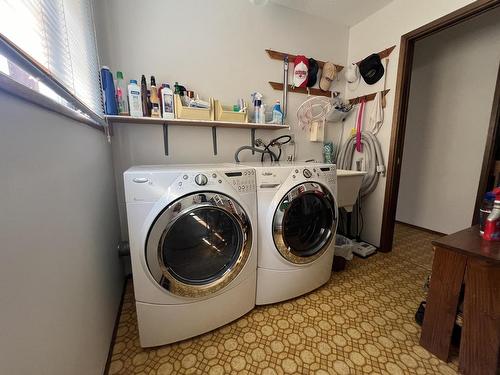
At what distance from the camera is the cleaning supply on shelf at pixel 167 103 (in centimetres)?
149

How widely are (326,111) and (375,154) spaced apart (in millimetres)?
659

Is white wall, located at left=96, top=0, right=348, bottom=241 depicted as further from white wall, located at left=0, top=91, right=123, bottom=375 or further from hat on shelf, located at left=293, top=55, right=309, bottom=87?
white wall, located at left=0, top=91, right=123, bottom=375

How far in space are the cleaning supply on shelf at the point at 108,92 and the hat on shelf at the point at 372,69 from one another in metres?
2.23

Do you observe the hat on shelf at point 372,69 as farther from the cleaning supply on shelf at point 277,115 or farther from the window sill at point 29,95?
the window sill at point 29,95

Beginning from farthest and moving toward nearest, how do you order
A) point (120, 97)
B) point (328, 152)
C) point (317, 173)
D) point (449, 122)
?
point (449, 122) < point (328, 152) < point (120, 97) < point (317, 173)

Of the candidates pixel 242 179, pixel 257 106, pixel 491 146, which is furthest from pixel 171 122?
pixel 491 146

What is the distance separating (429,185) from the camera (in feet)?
8.62

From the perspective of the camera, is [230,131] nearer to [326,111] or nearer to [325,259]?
[326,111]

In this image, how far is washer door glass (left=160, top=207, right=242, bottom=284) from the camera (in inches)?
39.4

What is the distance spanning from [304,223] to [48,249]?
1246mm

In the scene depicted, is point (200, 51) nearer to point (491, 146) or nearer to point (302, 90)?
point (302, 90)

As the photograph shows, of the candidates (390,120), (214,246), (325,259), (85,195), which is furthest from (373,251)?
(85,195)

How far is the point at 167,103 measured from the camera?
1495 mm

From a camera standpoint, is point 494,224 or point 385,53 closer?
point 494,224
